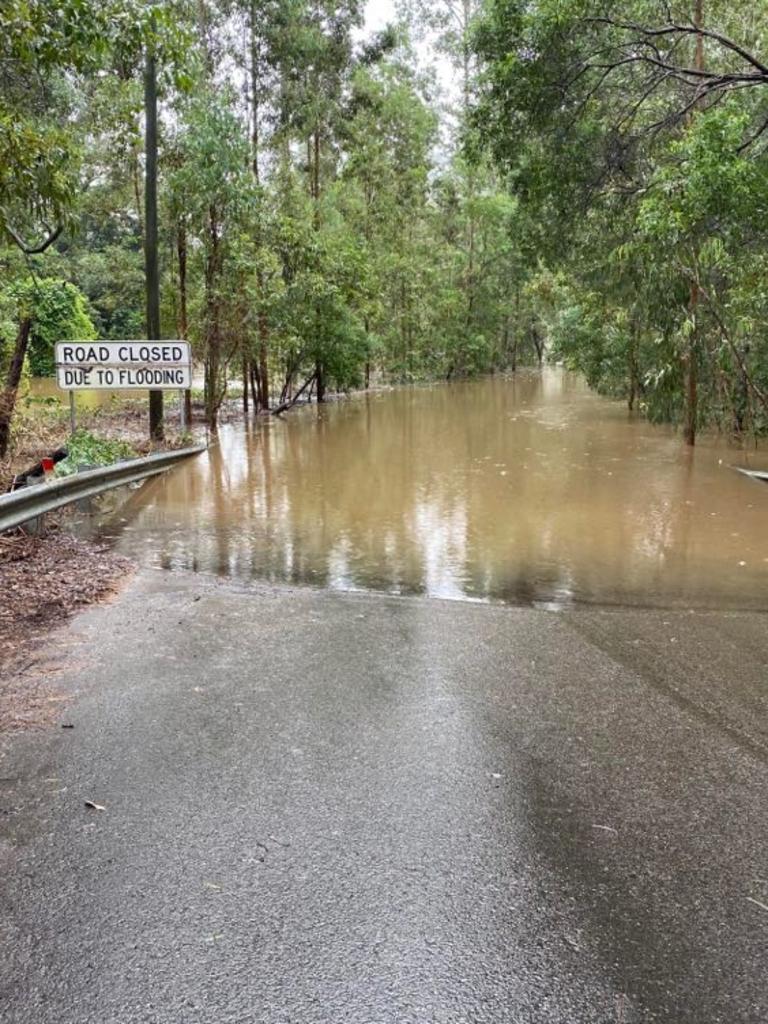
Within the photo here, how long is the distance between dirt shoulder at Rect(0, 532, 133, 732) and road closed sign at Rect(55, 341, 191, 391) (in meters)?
5.21

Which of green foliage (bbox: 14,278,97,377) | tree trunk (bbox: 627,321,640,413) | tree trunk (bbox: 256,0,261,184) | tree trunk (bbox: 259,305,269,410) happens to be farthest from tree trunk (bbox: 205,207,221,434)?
tree trunk (bbox: 627,321,640,413)

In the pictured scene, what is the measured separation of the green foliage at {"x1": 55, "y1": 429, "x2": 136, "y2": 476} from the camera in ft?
35.7

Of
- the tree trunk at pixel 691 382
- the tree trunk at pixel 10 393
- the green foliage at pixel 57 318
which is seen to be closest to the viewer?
the tree trunk at pixel 10 393

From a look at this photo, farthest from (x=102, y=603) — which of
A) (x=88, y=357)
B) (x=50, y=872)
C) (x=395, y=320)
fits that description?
(x=395, y=320)

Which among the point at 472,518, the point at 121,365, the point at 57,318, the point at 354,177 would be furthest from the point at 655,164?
the point at 354,177

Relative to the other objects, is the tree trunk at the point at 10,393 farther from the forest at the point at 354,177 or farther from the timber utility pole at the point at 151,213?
the timber utility pole at the point at 151,213

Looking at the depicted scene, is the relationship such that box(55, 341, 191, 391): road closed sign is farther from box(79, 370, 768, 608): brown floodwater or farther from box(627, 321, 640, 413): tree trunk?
box(627, 321, 640, 413): tree trunk

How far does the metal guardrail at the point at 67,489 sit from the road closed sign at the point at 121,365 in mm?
1321

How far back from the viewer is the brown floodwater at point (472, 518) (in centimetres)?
761

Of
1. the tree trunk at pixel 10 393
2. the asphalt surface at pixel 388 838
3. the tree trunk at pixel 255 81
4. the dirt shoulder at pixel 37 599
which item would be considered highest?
the tree trunk at pixel 255 81

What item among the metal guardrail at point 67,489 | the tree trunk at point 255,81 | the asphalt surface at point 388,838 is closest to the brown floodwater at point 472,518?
the metal guardrail at point 67,489

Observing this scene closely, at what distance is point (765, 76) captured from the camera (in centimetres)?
953

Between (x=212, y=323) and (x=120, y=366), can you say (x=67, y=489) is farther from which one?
(x=212, y=323)

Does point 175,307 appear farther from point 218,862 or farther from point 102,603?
point 218,862
